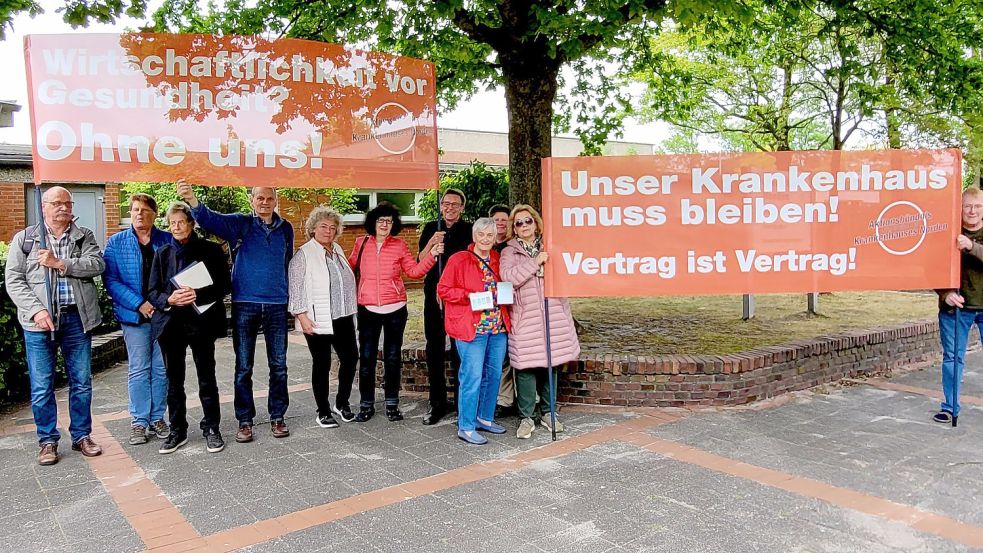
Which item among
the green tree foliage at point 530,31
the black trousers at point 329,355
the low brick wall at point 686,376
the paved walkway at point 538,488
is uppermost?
the green tree foliage at point 530,31

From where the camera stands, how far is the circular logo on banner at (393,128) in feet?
18.1

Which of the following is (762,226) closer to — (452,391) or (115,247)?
(452,391)

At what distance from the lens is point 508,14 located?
747cm

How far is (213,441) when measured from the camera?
5102 mm

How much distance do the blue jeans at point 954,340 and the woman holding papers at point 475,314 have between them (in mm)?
3522

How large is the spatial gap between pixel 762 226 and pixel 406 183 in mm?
2797

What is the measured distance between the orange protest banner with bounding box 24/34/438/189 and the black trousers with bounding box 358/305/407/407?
1.06 meters

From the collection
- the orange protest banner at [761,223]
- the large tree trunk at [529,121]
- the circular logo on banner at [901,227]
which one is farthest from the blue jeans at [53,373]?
the circular logo on banner at [901,227]

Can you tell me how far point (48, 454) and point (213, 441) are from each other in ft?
3.56

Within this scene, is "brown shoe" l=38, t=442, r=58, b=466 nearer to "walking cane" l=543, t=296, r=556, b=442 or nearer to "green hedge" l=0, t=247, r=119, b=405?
"green hedge" l=0, t=247, r=119, b=405

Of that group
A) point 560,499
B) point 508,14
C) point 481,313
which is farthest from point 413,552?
point 508,14

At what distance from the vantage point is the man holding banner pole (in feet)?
17.5

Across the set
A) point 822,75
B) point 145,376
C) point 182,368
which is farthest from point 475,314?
point 822,75

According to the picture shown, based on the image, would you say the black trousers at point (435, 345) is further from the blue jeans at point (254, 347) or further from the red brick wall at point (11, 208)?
the red brick wall at point (11, 208)
